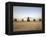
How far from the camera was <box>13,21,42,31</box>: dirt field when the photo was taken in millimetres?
2053

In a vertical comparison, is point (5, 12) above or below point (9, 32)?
above

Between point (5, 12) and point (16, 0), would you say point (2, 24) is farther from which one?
point (16, 0)

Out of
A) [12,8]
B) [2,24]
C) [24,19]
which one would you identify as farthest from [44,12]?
[2,24]

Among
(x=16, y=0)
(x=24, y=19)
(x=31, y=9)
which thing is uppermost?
(x=16, y=0)

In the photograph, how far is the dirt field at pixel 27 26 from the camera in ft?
6.73

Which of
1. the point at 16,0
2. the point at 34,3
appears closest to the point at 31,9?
the point at 34,3

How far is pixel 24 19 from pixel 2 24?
0.34 metres

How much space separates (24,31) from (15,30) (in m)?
0.15

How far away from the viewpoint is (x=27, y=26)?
2.12m

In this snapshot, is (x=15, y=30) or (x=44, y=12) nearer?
(x=15, y=30)

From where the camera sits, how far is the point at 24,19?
209cm

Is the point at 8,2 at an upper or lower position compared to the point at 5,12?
upper

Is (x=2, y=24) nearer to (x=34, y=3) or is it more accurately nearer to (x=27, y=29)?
(x=27, y=29)

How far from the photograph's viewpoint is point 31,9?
213cm
